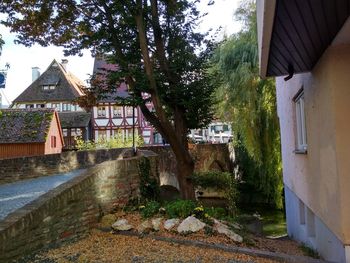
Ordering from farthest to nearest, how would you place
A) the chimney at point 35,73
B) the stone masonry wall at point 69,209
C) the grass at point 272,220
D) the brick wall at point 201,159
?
the chimney at point 35,73, the brick wall at point 201,159, the grass at point 272,220, the stone masonry wall at point 69,209

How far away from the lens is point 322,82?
5.86 metres

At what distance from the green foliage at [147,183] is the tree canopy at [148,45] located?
1441mm

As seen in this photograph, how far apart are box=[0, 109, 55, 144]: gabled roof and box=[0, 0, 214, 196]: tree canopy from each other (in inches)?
637

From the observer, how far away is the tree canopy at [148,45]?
421 inches

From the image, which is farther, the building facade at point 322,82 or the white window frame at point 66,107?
the white window frame at point 66,107

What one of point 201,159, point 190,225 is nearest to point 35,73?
point 201,159

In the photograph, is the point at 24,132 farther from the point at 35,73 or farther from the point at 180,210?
the point at 35,73

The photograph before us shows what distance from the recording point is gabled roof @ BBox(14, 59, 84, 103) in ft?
156

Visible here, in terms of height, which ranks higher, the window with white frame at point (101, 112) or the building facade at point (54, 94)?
the building facade at point (54, 94)

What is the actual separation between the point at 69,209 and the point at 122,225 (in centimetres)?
106

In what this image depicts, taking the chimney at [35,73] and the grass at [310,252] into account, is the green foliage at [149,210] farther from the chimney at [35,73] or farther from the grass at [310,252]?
the chimney at [35,73]

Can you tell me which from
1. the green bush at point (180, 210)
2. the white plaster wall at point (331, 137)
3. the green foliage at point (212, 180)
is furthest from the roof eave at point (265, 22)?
the green foliage at point (212, 180)

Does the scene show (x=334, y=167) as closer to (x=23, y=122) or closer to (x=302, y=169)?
(x=302, y=169)

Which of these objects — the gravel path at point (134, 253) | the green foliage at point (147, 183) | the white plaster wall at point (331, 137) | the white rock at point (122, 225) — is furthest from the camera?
the green foliage at point (147, 183)
